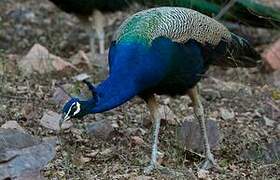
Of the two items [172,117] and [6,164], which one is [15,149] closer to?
[6,164]

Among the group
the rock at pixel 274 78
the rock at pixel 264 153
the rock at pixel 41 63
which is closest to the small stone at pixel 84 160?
the rock at pixel 264 153

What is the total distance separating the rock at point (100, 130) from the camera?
4012 millimetres

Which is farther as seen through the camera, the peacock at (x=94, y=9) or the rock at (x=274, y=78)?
the peacock at (x=94, y=9)

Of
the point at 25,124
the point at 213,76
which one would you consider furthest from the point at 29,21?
the point at 25,124

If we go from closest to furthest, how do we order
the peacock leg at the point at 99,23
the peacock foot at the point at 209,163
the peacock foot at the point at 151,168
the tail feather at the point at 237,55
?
the peacock foot at the point at 151,168 → the peacock foot at the point at 209,163 → the tail feather at the point at 237,55 → the peacock leg at the point at 99,23

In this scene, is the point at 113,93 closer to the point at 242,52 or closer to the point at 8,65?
the point at 242,52

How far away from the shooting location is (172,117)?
170 inches

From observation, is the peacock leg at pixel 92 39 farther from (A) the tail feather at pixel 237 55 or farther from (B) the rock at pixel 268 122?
(A) the tail feather at pixel 237 55

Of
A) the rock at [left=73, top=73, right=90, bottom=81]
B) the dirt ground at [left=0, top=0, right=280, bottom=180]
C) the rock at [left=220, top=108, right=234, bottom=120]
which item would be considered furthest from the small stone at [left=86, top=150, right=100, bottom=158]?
the rock at [left=73, top=73, right=90, bottom=81]

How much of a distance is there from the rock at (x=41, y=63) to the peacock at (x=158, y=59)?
63.5 inches

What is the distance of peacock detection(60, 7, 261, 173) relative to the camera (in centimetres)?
331

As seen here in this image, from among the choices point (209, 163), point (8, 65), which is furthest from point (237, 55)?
point (8, 65)

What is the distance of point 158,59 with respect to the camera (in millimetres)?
3404

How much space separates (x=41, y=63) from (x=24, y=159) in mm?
1980
